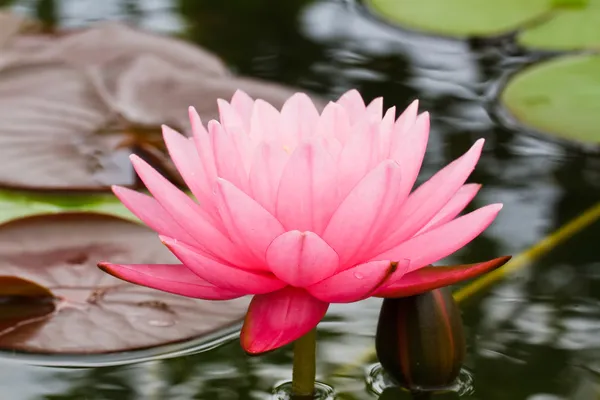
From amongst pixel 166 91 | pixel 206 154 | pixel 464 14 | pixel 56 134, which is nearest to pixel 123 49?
pixel 166 91

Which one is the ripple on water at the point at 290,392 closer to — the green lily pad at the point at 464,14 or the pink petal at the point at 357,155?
the pink petal at the point at 357,155

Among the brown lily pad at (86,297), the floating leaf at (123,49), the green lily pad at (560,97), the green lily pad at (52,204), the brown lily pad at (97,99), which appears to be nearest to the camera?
the brown lily pad at (86,297)

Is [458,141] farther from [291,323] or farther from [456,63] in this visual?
[291,323]

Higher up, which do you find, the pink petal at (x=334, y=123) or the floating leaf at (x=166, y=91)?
the pink petal at (x=334, y=123)

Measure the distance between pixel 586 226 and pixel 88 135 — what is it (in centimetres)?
80

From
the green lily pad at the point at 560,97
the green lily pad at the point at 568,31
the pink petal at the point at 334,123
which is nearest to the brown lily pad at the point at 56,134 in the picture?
the pink petal at the point at 334,123

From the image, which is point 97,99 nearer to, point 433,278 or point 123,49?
point 123,49

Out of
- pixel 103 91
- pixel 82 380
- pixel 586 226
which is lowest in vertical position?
pixel 82 380

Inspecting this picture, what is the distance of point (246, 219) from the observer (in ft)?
2.70

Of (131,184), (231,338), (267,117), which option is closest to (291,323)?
(267,117)

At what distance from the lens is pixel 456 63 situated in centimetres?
194

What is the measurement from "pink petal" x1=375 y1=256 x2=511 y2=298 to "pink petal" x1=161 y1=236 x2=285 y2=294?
0.35ft

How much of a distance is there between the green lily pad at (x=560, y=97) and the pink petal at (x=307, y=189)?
0.87 m

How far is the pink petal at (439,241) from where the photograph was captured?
0.86 m
